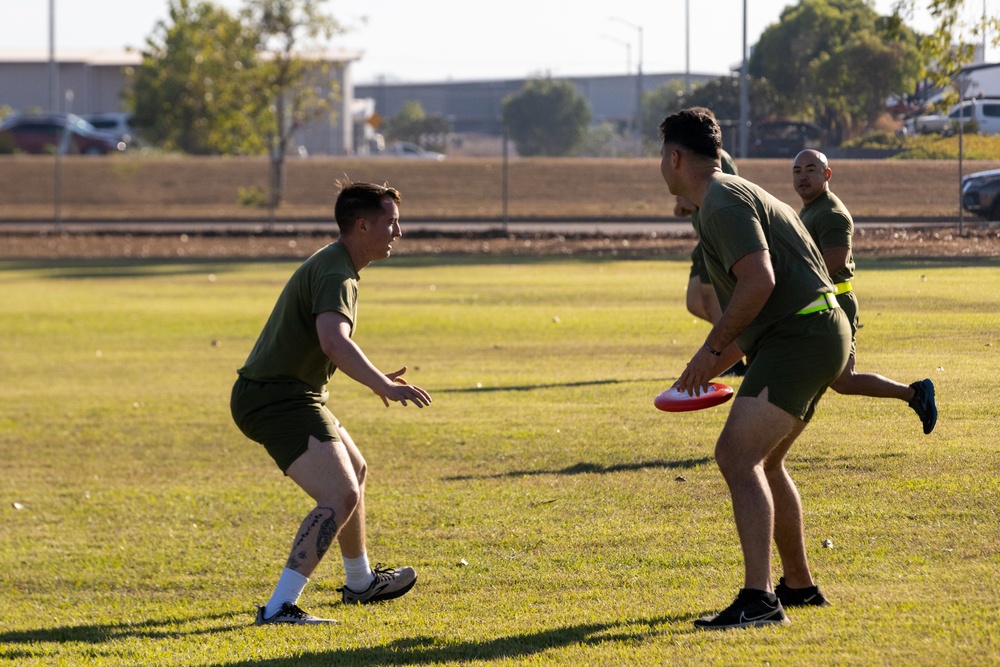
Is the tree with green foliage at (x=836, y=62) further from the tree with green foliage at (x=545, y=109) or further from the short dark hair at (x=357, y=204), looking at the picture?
the tree with green foliage at (x=545, y=109)

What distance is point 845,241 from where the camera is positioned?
7320 mm

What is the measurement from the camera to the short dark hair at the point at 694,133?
5234 millimetres

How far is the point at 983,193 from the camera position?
1112cm

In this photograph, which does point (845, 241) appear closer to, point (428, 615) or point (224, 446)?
point (428, 615)

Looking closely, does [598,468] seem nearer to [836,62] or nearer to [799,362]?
[799,362]

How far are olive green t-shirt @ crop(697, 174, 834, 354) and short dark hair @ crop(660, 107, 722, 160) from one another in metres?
0.15

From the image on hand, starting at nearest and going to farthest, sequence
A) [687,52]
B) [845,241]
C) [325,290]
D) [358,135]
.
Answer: [325,290]
[845,241]
[687,52]
[358,135]

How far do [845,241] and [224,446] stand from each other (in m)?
5.93

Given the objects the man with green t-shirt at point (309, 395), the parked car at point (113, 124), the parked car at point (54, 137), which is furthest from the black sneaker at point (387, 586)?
the parked car at point (113, 124)

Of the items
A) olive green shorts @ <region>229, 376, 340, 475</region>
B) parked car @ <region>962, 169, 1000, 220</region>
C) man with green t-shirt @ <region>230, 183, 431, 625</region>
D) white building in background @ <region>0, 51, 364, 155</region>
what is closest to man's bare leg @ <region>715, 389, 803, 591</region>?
man with green t-shirt @ <region>230, 183, 431, 625</region>

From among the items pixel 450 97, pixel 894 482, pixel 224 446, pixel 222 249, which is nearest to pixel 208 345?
pixel 224 446

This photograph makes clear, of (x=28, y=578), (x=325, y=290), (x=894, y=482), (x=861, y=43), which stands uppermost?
(x=861, y=43)

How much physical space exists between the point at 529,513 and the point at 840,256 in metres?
2.34

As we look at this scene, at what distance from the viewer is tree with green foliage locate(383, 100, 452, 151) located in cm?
8369
